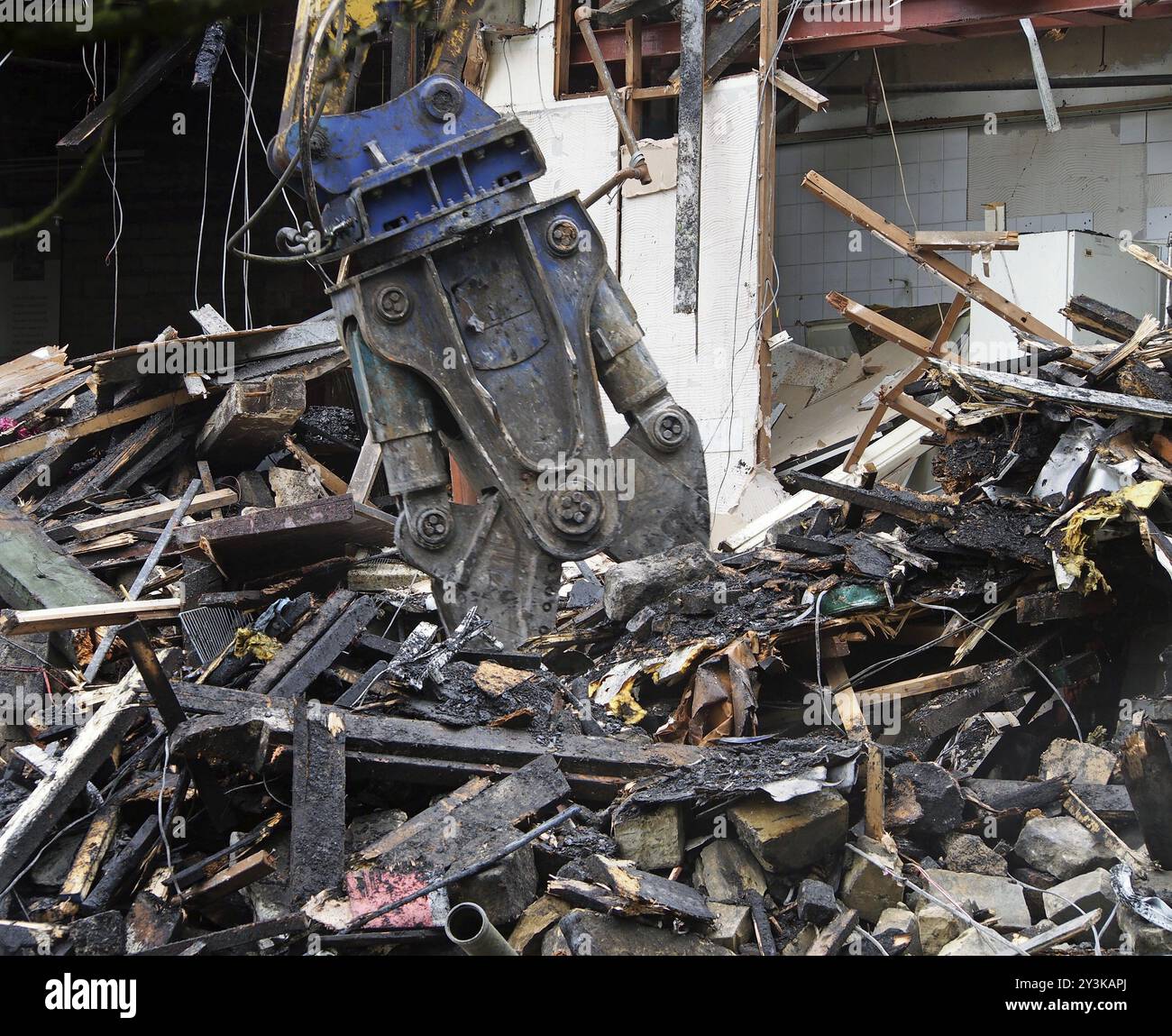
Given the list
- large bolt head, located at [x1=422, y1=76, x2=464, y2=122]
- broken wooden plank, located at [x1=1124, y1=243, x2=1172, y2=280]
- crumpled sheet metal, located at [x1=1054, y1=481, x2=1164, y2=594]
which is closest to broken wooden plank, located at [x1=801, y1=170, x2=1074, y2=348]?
broken wooden plank, located at [x1=1124, y1=243, x2=1172, y2=280]

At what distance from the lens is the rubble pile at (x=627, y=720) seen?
423 centimetres

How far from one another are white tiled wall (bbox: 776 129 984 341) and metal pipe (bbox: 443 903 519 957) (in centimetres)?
759

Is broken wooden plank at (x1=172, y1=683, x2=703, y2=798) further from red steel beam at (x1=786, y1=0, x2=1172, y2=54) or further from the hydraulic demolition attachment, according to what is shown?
red steel beam at (x1=786, y1=0, x2=1172, y2=54)

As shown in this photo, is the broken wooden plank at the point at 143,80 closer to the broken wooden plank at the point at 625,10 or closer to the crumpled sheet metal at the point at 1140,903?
the broken wooden plank at the point at 625,10

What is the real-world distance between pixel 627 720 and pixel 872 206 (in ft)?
21.4

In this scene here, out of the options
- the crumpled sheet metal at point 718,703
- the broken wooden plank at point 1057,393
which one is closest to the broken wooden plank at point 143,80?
the broken wooden plank at point 1057,393

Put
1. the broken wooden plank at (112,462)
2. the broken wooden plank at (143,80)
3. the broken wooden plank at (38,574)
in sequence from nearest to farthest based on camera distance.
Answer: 1. the broken wooden plank at (38,574)
2. the broken wooden plank at (112,462)
3. the broken wooden plank at (143,80)

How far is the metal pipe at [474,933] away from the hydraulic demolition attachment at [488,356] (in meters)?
1.37

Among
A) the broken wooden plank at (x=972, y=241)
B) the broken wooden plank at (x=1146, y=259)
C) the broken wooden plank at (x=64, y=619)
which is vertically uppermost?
the broken wooden plank at (x=972, y=241)

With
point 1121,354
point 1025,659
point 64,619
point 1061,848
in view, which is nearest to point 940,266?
point 1121,354

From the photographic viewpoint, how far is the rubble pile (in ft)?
13.9

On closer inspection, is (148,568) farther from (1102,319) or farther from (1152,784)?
(1102,319)
